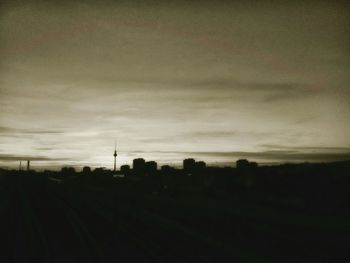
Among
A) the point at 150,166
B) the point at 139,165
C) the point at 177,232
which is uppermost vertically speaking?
the point at 139,165

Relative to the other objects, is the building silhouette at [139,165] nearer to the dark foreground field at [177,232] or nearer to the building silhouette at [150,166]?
the building silhouette at [150,166]

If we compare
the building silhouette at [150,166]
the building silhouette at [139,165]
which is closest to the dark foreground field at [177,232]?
the building silhouette at [150,166]

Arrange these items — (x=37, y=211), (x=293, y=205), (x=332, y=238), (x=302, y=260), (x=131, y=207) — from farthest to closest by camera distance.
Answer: (x=37, y=211) < (x=293, y=205) < (x=131, y=207) < (x=332, y=238) < (x=302, y=260)

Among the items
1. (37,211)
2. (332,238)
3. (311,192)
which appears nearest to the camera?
(332,238)

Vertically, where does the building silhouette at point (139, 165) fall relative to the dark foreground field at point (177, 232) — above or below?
above

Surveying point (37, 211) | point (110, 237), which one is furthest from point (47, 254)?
point (37, 211)

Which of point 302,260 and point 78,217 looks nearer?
point 302,260

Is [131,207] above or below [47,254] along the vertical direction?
above

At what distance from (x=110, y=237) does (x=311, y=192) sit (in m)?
25.0

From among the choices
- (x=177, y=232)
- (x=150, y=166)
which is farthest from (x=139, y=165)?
(x=177, y=232)

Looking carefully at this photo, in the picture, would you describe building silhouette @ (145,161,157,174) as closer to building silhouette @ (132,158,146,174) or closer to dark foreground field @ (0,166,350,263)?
building silhouette @ (132,158,146,174)

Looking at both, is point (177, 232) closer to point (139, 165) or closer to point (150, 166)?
point (150, 166)

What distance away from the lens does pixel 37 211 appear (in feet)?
107

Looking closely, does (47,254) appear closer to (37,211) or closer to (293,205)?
(37,211)
